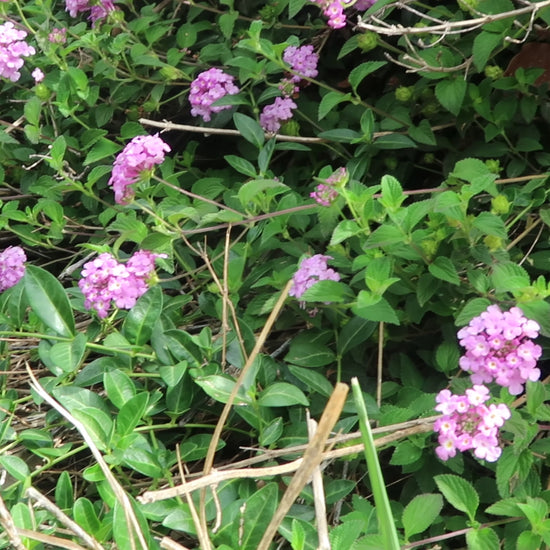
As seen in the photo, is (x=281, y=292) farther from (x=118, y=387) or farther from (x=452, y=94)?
(x=452, y=94)

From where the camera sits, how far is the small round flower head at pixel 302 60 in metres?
1.97

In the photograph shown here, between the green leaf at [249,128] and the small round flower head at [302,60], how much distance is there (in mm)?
162

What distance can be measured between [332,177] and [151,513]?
702mm

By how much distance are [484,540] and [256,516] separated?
36 centimetres

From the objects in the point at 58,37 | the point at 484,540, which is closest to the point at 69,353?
the point at 484,540

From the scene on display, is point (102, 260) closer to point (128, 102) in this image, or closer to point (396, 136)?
point (396, 136)

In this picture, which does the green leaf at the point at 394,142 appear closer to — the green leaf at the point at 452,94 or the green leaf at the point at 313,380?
the green leaf at the point at 452,94

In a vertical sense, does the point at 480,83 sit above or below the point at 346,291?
above

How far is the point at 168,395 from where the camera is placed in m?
1.46

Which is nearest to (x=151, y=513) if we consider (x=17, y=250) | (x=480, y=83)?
(x=17, y=250)

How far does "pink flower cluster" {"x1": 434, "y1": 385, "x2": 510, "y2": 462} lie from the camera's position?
3.87 ft

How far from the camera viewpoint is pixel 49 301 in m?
1.53

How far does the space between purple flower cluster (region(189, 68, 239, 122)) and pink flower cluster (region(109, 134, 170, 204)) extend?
0.42 m

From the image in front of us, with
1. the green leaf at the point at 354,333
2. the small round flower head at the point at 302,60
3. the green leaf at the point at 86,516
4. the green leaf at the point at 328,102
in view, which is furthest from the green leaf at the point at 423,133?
the green leaf at the point at 86,516
